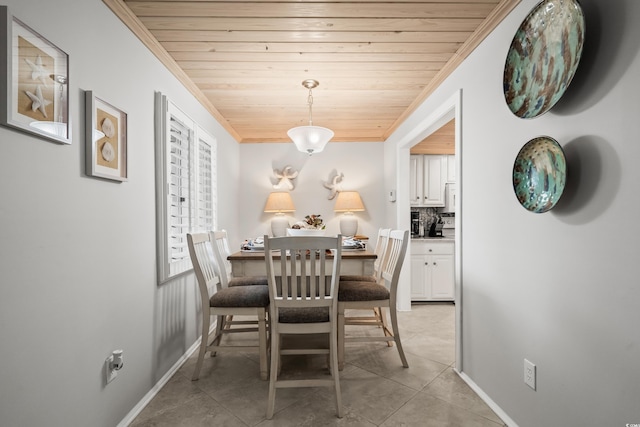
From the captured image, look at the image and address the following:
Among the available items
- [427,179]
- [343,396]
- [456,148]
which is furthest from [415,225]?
[343,396]

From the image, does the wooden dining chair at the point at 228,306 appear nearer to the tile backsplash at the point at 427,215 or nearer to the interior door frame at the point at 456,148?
the interior door frame at the point at 456,148

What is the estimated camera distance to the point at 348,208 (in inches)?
171

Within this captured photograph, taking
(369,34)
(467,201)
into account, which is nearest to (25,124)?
(369,34)

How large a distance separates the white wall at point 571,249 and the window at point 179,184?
7.05ft

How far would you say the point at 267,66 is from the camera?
7.84 feet

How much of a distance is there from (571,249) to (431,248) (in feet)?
9.33

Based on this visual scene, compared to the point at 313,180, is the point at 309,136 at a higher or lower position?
higher

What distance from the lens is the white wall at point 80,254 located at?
1078 millimetres

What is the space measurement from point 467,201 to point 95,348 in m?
2.35

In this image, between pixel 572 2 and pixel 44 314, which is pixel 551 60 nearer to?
pixel 572 2

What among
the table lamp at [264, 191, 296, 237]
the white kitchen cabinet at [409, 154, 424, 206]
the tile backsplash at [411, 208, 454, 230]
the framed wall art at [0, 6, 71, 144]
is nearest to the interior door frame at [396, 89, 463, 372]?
the white kitchen cabinet at [409, 154, 424, 206]

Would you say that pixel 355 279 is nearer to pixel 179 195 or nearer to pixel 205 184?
pixel 179 195

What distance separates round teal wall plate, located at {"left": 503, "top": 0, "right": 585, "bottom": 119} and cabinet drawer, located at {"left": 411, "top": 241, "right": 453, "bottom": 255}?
2.68 metres

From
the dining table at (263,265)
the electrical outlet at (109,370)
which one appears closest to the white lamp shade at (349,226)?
the dining table at (263,265)
